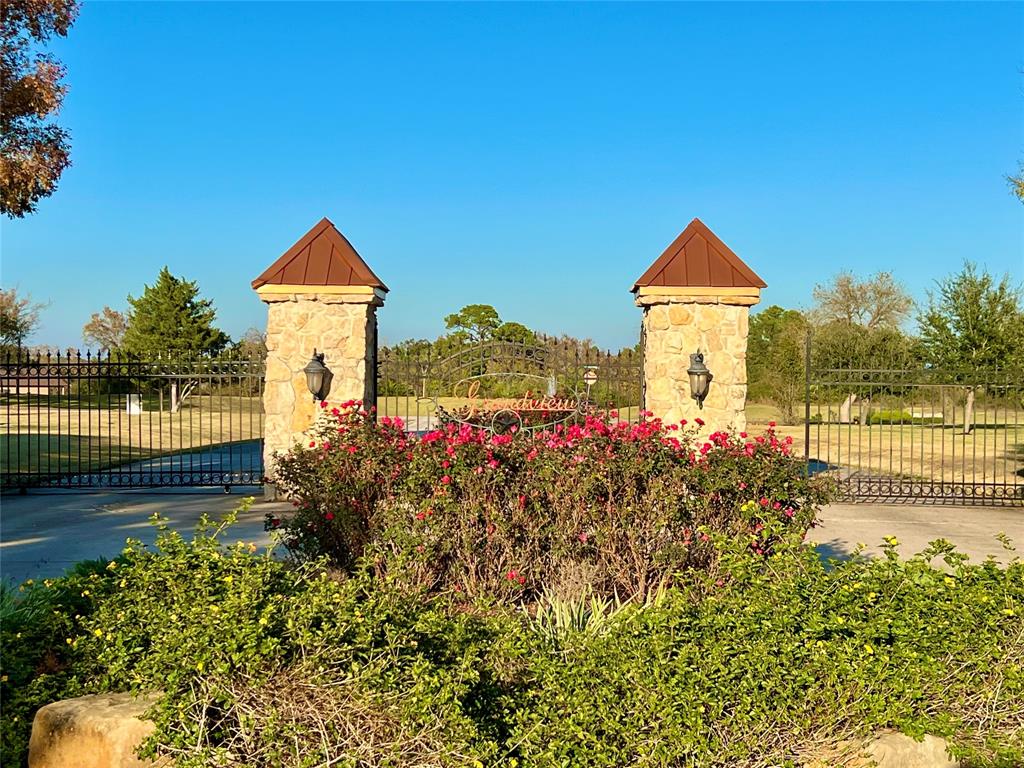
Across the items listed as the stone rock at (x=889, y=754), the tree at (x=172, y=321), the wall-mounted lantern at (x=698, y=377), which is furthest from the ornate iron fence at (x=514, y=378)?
the tree at (x=172, y=321)

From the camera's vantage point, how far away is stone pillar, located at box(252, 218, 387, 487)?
9164mm

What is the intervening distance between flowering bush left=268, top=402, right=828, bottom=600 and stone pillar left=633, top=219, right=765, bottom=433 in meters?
3.46

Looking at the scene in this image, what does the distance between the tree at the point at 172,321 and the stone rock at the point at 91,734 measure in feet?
94.2

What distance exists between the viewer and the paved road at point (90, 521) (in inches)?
271

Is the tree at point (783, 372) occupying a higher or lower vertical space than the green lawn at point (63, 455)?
higher

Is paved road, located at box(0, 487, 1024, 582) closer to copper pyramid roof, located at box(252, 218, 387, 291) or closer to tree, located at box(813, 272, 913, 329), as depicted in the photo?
copper pyramid roof, located at box(252, 218, 387, 291)

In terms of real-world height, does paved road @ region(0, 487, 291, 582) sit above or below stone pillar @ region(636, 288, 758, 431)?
below

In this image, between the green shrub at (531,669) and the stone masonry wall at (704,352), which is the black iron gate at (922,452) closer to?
the stone masonry wall at (704,352)

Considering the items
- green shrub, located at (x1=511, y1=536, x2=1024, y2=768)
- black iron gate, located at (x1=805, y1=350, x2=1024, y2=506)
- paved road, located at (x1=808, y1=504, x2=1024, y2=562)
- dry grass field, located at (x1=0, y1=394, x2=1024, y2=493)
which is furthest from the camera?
dry grass field, located at (x1=0, y1=394, x2=1024, y2=493)

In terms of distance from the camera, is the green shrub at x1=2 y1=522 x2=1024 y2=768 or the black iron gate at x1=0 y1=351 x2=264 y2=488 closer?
the green shrub at x1=2 y1=522 x2=1024 y2=768

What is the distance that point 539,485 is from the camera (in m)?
4.88

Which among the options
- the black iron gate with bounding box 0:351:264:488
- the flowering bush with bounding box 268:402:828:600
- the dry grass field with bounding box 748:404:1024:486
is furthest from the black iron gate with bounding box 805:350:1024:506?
the black iron gate with bounding box 0:351:264:488

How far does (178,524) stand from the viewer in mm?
8305

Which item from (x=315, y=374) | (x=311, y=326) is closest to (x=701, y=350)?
(x=315, y=374)
